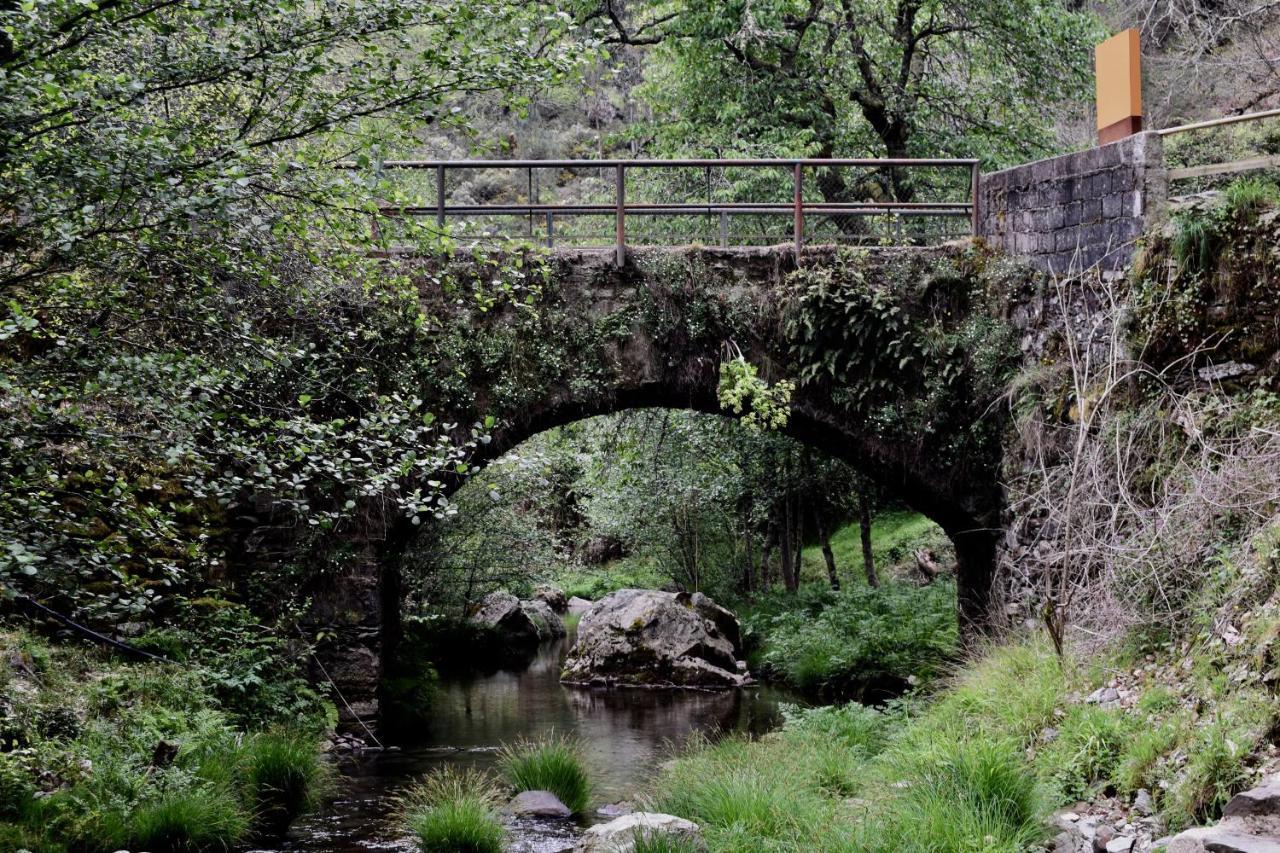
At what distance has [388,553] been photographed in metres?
10.7

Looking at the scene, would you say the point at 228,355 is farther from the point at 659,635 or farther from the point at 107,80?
A: the point at 659,635

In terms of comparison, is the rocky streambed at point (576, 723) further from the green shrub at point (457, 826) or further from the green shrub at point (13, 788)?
the green shrub at point (13, 788)

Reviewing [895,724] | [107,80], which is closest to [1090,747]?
[895,724]

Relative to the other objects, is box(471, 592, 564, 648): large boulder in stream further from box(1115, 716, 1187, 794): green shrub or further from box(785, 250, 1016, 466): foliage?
box(1115, 716, 1187, 794): green shrub

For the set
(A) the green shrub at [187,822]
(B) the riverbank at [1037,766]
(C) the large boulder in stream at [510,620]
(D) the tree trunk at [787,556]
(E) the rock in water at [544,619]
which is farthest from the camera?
(E) the rock in water at [544,619]

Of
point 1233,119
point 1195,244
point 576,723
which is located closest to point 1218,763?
point 1195,244

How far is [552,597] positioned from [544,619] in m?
3.19

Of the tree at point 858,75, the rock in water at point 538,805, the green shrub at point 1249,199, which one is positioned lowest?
the rock in water at point 538,805

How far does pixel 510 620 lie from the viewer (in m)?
18.9

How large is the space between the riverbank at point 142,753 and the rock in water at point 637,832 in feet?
7.29

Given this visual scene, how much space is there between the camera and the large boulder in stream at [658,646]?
47.2 ft

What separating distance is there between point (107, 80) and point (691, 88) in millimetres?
11647

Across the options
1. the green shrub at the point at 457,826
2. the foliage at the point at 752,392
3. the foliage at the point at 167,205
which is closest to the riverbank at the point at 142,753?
the green shrub at the point at 457,826

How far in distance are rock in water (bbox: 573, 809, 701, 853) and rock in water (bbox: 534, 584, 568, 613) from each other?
56.5ft
